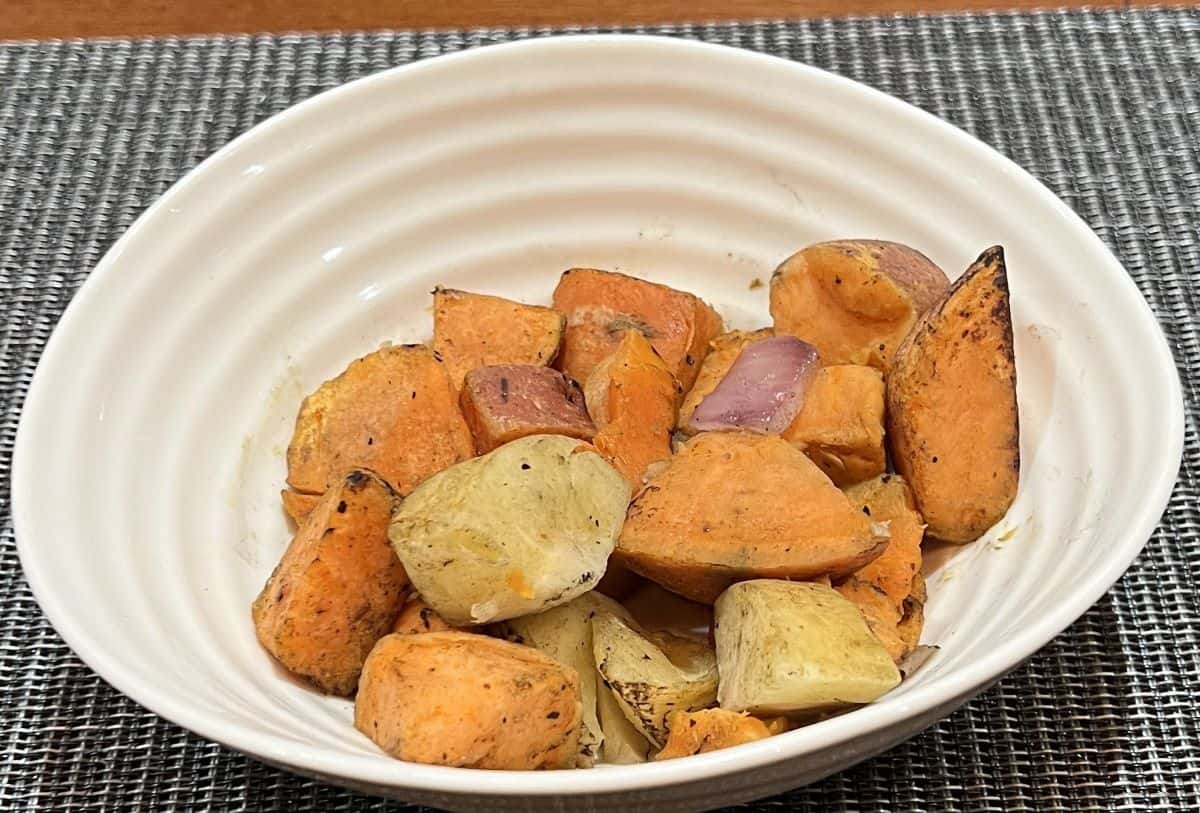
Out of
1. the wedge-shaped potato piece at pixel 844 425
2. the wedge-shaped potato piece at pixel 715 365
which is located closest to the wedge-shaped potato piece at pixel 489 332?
the wedge-shaped potato piece at pixel 715 365

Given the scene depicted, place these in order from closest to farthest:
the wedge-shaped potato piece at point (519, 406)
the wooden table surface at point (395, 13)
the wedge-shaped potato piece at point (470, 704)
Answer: the wedge-shaped potato piece at point (470, 704) < the wedge-shaped potato piece at point (519, 406) < the wooden table surface at point (395, 13)

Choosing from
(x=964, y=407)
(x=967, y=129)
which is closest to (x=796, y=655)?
(x=964, y=407)

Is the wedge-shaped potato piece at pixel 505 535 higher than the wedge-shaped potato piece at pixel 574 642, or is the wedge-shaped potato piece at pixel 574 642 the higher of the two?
the wedge-shaped potato piece at pixel 505 535

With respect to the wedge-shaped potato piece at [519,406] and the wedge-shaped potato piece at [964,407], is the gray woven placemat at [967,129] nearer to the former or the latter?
the wedge-shaped potato piece at [964,407]

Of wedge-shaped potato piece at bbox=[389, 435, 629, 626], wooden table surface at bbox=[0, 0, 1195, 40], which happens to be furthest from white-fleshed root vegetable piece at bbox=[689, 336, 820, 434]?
wooden table surface at bbox=[0, 0, 1195, 40]

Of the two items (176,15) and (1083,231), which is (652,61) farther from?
(176,15)

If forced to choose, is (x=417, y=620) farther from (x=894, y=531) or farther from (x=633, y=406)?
(x=894, y=531)
